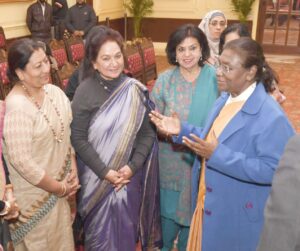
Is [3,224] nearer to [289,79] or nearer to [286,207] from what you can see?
[286,207]

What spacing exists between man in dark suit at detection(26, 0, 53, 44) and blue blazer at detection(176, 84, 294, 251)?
19.2 feet

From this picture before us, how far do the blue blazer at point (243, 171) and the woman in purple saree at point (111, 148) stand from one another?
44 cm

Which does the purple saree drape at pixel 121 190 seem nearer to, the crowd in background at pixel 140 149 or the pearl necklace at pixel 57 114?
the crowd in background at pixel 140 149

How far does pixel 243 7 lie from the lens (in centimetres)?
921

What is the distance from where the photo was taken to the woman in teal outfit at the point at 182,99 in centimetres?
228

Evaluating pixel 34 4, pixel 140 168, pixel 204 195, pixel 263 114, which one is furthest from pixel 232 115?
pixel 34 4

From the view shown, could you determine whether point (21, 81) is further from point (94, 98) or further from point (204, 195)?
point (204, 195)

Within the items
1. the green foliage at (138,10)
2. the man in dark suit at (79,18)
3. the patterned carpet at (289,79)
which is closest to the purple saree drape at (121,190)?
the patterned carpet at (289,79)

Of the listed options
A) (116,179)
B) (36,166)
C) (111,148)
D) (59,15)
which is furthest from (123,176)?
(59,15)

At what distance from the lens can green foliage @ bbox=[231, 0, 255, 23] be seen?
30.0 feet

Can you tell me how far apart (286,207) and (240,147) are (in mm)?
850

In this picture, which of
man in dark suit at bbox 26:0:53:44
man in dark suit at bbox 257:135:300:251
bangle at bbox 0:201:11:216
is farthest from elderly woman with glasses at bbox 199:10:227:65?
man in dark suit at bbox 26:0:53:44

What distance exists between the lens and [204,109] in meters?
2.26

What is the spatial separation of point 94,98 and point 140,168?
483 millimetres
